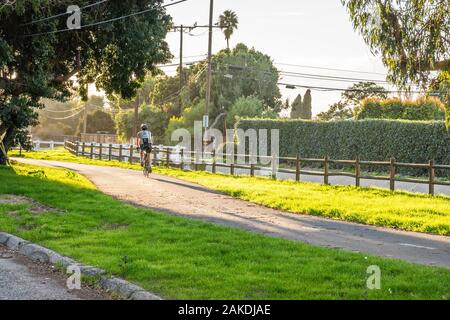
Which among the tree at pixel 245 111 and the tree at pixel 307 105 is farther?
the tree at pixel 307 105

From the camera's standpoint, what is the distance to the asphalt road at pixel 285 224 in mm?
11230

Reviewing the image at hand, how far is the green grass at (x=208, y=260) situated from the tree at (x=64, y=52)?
31.1 feet

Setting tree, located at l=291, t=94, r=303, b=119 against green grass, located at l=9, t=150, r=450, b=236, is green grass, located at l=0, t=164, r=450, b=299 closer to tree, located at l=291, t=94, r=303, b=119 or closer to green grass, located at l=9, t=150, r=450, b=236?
green grass, located at l=9, t=150, r=450, b=236

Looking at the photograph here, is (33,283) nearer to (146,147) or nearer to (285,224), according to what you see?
(285,224)

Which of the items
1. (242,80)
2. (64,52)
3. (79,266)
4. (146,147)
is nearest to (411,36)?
(79,266)

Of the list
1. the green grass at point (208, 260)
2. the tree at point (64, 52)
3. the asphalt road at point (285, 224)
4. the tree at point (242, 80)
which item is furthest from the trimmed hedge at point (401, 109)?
the tree at point (242, 80)

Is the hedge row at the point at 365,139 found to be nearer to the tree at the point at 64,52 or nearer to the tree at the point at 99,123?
the tree at the point at 64,52

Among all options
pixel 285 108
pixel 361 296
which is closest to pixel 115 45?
pixel 361 296

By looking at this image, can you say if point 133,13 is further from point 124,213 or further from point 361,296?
point 361,296

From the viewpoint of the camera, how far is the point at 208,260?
9141mm

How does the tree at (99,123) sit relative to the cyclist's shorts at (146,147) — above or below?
above

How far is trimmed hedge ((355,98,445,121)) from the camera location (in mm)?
39844

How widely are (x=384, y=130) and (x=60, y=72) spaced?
17.8 m

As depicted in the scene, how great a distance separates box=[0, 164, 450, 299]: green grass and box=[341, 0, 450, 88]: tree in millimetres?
5523
